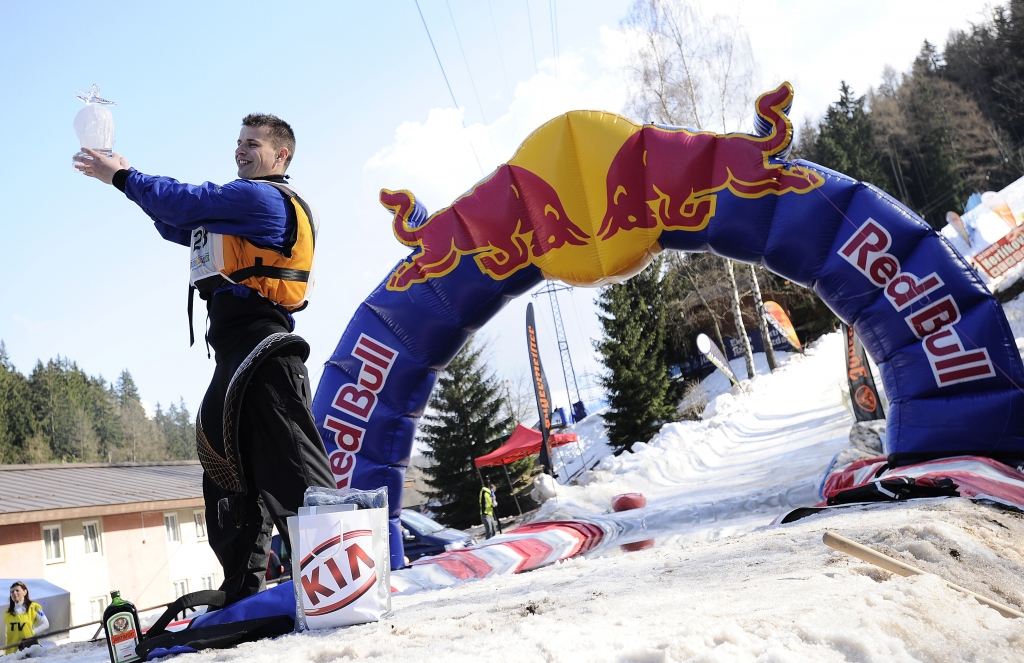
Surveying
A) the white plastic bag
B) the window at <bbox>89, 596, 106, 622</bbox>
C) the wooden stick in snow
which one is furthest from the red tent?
the white plastic bag

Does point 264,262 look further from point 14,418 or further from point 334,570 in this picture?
point 14,418

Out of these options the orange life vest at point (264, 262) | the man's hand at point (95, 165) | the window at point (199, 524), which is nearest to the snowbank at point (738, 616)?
the orange life vest at point (264, 262)

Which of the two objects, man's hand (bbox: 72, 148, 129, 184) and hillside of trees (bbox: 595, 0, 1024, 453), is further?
hillside of trees (bbox: 595, 0, 1024, 453)

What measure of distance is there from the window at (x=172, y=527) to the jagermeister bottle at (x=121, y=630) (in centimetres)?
1575

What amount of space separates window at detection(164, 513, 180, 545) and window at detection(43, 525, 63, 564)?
246cm

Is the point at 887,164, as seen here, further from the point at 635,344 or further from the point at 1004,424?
the point at 1004,424

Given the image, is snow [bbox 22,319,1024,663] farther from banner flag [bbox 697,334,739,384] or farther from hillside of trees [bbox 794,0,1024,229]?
hillside of trees [bbox 794,0,1024,229]

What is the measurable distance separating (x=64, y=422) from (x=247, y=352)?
4291cm

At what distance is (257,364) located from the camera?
7.82 ft

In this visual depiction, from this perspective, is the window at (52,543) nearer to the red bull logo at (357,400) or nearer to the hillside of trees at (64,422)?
the red bull logo at (357,400)

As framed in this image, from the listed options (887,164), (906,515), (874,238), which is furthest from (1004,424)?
(887,164)

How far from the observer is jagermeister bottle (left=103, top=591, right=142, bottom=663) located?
6.37ft

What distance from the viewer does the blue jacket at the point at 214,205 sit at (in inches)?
96.4

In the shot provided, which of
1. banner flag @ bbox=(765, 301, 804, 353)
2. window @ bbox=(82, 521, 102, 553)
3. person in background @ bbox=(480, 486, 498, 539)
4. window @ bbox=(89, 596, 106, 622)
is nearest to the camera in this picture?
person in background @ bbox=(480, 486, 498, 539)
